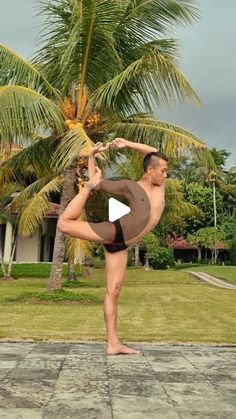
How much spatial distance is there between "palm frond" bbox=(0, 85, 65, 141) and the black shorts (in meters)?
7.60

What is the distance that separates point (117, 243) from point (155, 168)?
728 mm

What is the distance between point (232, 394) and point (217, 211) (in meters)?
46.3

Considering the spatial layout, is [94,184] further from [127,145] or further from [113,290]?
[113,290]

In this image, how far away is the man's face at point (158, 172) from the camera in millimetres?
5066

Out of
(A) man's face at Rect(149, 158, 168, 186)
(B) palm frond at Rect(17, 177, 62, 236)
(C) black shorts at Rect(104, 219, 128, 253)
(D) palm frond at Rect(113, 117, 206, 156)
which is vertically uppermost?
(D) palm frond at Rect(113, 117, 206, 156)

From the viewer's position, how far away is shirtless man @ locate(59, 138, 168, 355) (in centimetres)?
485

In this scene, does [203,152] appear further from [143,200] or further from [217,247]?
[217,247]

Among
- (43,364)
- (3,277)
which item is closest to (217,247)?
(3,277)

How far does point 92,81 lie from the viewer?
46.0 feet

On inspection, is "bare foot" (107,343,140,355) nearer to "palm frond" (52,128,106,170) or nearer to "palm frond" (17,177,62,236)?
"palm frond" (52,128,106,170)

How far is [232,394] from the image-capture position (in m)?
4.14

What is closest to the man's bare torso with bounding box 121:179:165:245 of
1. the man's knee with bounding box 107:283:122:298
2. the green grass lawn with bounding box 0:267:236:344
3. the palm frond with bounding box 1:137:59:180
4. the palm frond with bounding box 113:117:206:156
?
the man's knee with bounding box 107:283:122:298
